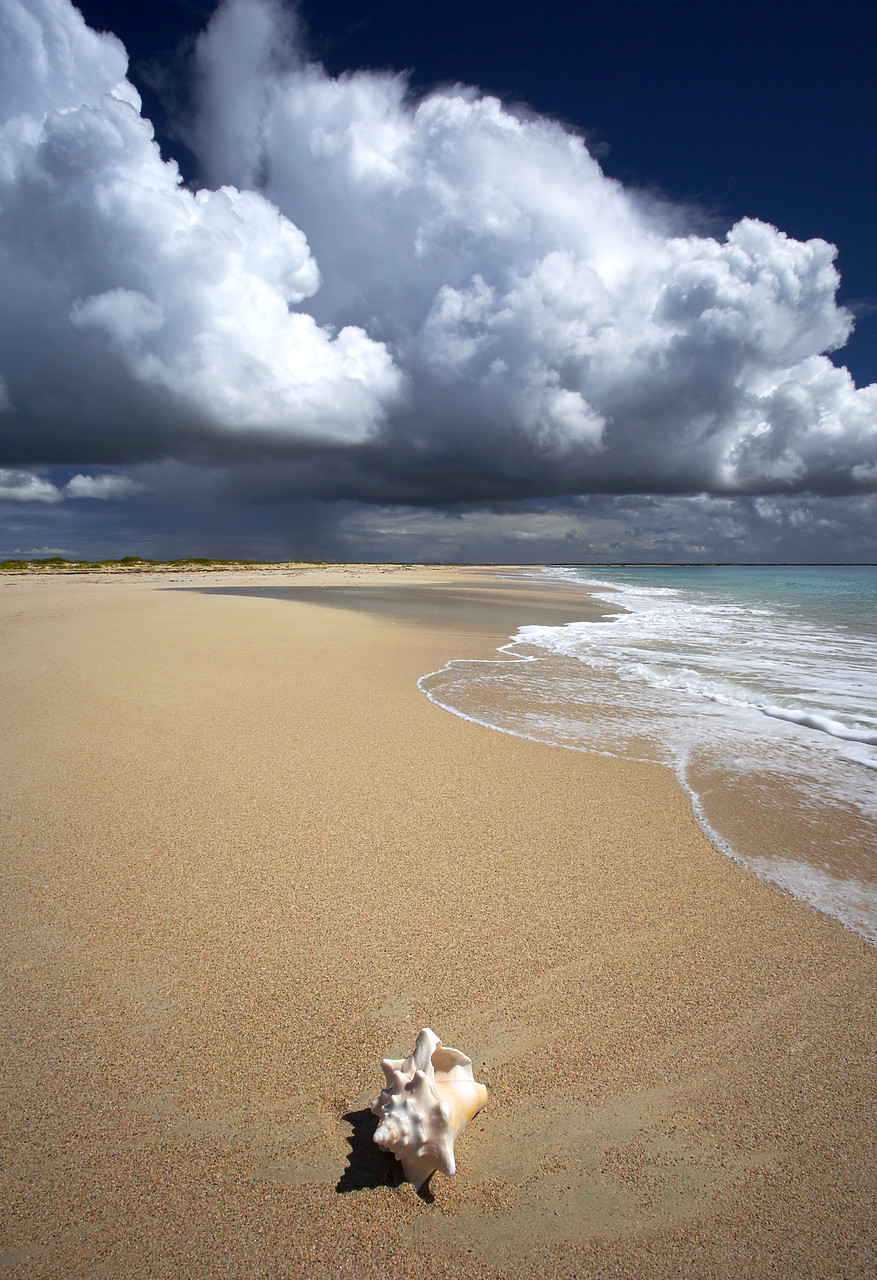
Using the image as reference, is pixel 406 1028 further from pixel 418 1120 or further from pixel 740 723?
pixel 740 723

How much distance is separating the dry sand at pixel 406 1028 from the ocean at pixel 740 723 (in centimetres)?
39

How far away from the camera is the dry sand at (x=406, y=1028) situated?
1.47 m

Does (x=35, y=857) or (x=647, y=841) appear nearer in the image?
(x=35, y=857)

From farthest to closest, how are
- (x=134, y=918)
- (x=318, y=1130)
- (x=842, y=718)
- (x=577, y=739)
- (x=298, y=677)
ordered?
(x=298, y=677)
(x=842, y=718)
(x=577, y=739)
(x=134, y=918)
(x=318, y=1130)

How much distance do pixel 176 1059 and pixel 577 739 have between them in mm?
3946

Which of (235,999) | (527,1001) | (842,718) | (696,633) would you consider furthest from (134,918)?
(696,633)

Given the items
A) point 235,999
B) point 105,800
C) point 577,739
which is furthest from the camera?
point 577,739

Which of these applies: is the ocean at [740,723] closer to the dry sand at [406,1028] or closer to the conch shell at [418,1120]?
the dry sand at [406,1028]

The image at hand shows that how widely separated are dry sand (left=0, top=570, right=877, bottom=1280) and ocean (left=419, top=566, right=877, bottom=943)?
0.39 metres

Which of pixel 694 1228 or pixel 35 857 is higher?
pixel 35 857

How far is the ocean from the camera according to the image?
338cm

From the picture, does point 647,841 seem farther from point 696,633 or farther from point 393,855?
point 696,633

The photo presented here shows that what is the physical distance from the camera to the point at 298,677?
24.4ft

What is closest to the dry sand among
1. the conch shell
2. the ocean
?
the conch shell
